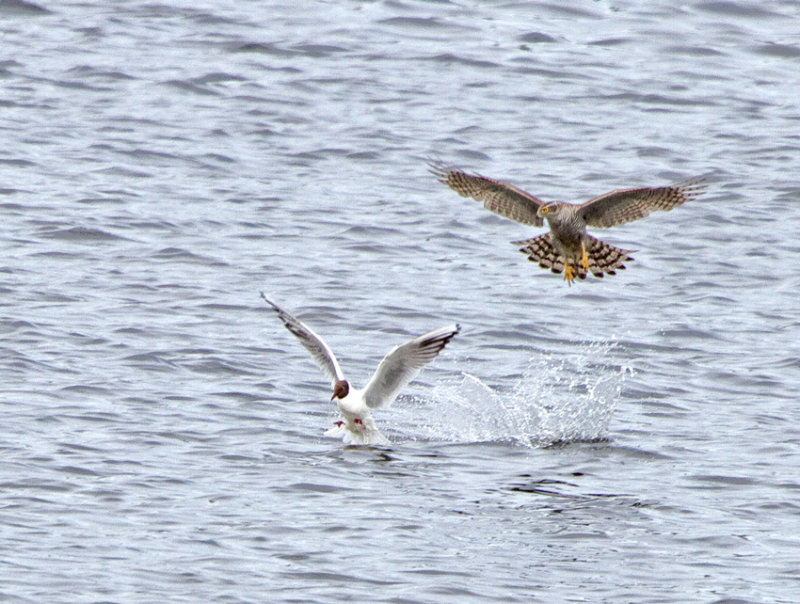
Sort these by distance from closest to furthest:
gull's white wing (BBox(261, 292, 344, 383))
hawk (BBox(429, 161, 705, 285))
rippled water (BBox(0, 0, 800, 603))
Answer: rippled water (BBox(0, 0, 800, 603))
hawk (BBox(429, 161, 705, 285))
gull's white wing (BBox(261, 292, 344, 383))

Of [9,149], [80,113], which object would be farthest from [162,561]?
[80,113]

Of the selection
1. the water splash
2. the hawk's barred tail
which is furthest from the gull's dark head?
the hawk's barred tail

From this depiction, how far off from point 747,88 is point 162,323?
10697 millimetres

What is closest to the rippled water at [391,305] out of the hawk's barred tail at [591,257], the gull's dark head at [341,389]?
the gull's dark head at [341,389]

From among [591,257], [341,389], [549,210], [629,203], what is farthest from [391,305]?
[629,203]

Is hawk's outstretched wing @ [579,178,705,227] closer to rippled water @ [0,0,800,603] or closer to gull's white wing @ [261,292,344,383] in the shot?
rippled water @ [0,0,800,603]

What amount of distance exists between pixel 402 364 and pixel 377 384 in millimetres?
249

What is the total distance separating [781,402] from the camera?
12500 millimetres

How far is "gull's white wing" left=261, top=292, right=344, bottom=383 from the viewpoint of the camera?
38.3 feet

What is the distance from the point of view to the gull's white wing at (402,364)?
36.9ft

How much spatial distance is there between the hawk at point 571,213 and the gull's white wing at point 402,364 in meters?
0.97

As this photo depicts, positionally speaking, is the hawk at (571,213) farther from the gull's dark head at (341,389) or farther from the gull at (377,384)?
the gull's dark head at (341,389)

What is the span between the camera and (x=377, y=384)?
11.5 m

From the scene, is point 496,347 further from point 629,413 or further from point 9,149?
point 9,149
